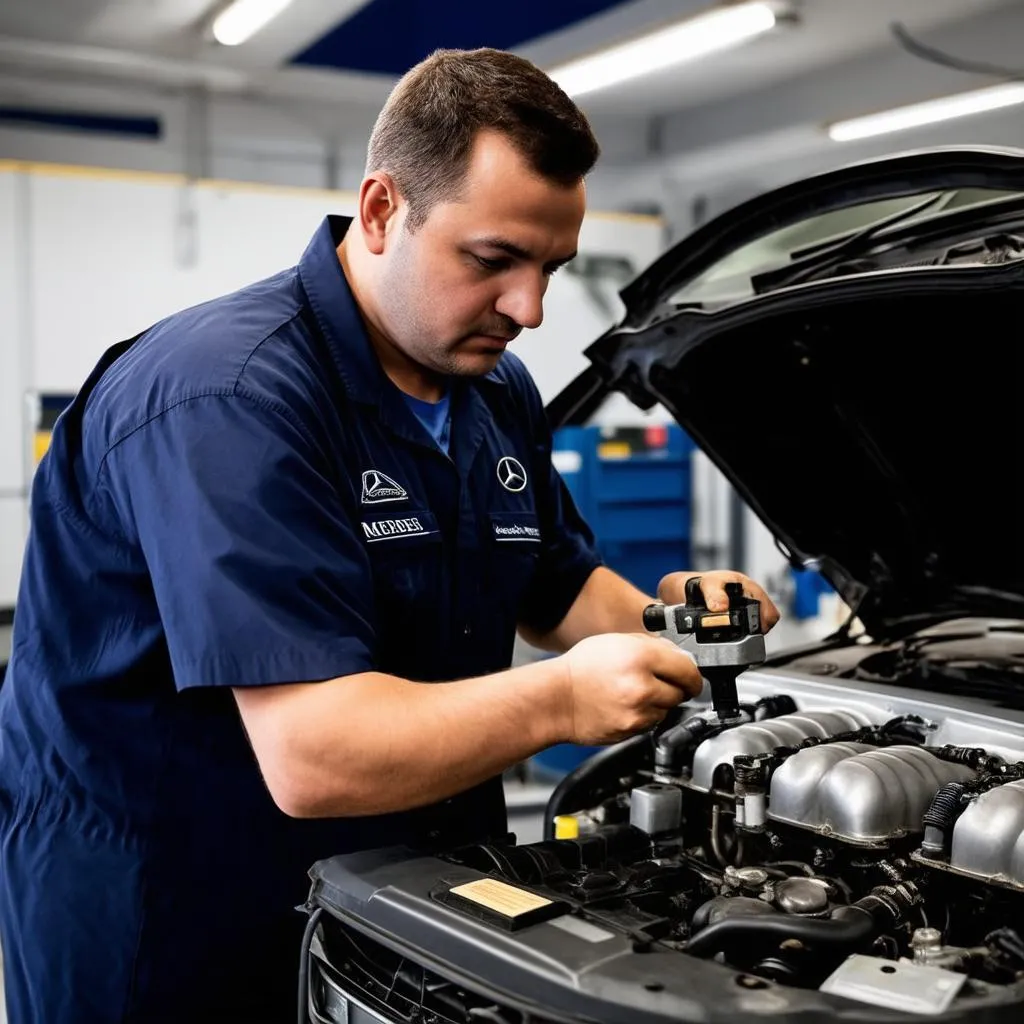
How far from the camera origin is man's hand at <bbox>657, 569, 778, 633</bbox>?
153 cm

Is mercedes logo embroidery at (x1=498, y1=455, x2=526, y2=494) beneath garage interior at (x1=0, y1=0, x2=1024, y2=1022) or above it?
beneath

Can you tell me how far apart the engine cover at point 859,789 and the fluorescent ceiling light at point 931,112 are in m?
4.78

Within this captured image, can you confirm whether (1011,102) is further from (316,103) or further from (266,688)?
(266,688)

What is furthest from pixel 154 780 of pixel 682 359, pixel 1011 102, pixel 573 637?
pixel 1011 102

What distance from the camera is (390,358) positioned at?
1565mm

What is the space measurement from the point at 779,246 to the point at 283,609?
1.07m

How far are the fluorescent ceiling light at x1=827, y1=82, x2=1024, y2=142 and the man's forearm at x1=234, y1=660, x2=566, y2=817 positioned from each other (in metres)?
5.14

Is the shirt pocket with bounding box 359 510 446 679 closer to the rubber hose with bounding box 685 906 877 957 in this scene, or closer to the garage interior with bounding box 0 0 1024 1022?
the rubber hose with bounding box 685 906 877 957

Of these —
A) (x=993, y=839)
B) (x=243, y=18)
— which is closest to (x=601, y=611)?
(x=993, y=839)

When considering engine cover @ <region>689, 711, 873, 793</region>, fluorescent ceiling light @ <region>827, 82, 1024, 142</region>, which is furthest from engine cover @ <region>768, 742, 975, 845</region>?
fluorescent ceiling light @ <region>827, 82, 1024, 142</region>

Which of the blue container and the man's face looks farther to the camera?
the blue container

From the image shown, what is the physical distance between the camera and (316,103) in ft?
22.9

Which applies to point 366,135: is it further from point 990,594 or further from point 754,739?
point 754,739

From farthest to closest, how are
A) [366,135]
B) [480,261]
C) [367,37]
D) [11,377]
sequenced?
[366,135]
[367,37]
[11,377]
[480,261]
